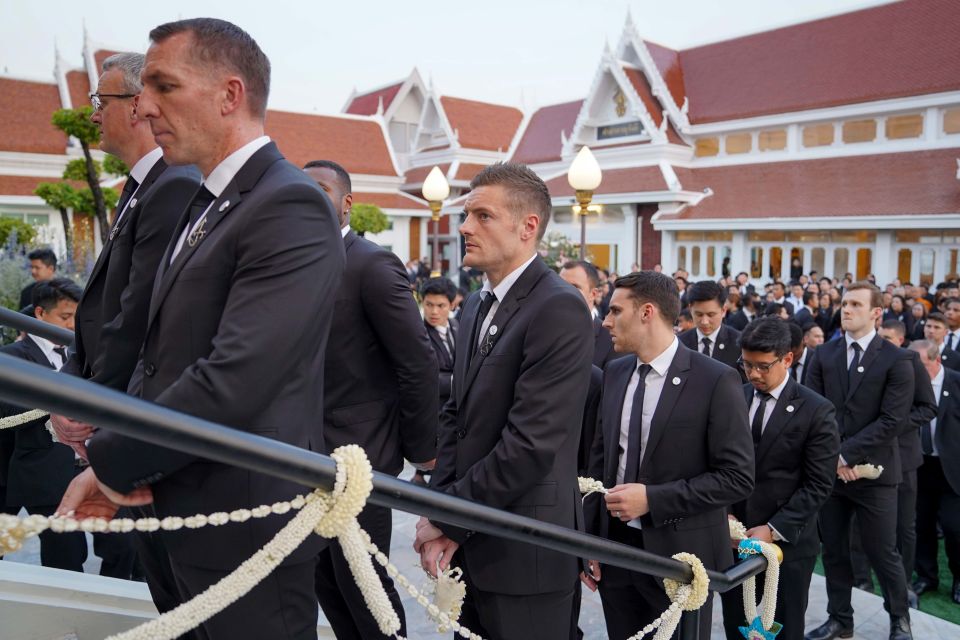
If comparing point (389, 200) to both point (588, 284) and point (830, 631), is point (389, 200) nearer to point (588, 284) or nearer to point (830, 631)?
point (588, 284)

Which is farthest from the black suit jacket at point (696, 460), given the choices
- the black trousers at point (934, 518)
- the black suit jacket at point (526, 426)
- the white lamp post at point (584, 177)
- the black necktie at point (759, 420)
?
the white lamp post at point (584, 177)

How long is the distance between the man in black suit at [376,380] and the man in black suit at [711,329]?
321 centimetres

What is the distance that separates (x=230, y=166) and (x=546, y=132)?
29.0m

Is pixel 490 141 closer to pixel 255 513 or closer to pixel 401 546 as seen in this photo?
pixel 401 546

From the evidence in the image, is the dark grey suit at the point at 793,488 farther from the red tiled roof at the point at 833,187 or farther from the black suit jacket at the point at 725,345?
the red tiled roof at the point at 833,187

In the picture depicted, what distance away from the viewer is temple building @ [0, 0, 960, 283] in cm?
1905

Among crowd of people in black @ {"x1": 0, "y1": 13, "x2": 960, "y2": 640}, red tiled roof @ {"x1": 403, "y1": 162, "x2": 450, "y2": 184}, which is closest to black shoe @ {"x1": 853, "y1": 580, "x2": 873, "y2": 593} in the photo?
crowd of people in black @ {"x1": 0, "y1": 13, "x2": 960, "y2": 640}

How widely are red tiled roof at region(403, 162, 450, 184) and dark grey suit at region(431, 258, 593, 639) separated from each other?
95.5 feet

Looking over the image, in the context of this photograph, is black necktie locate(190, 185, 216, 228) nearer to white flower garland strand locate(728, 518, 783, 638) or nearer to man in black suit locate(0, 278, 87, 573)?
white flower garland strand locate(728, 518, 783, 638)

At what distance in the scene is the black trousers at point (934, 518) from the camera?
519 centimetres

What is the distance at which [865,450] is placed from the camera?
14.2 ft

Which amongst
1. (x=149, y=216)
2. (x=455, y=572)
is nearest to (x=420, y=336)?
(x=455, y=572)

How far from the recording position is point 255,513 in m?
1.36

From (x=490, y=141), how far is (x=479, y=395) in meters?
32.9
